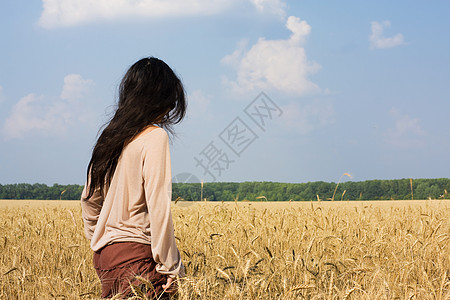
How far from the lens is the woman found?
6.70 ft

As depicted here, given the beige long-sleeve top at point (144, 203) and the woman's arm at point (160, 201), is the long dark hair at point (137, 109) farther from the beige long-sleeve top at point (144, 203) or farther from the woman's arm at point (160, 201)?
the woman's arm at point (160, 201)

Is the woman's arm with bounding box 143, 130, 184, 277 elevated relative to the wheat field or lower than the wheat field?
elevated

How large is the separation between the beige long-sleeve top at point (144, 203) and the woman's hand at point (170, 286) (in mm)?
35

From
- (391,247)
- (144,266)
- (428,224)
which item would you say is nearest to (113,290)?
(144,266)

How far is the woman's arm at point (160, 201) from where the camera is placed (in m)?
2.02

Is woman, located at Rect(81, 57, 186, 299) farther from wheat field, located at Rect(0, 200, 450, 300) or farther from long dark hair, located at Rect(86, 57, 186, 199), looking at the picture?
wheat field, located at Rect(0, 200, 450, 300)

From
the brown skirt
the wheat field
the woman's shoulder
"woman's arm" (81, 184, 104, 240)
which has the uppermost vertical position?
the woman's shoulder

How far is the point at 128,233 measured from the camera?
213cm

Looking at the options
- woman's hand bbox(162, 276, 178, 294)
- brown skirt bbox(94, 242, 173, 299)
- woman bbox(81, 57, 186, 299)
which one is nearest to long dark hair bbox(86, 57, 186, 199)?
woman bbox(81, 57, 186, 299)

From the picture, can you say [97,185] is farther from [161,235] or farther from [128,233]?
[161,235]

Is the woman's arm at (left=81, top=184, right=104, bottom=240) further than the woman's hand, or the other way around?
the woman's arm at (left=81, top=184, right=104, bottom=240)

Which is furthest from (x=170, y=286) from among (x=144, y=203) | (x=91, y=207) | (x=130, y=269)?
(x=91, y=207)

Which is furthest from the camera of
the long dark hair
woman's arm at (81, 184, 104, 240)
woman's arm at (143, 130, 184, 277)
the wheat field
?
the wheat field

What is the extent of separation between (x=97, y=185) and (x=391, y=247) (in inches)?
120
